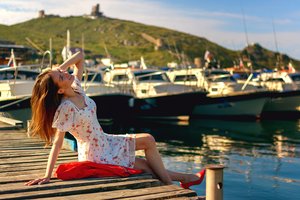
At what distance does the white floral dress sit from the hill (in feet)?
270

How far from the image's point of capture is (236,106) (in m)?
28.4

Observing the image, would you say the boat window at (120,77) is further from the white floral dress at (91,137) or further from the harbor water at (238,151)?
the white floral dress at (91,137)

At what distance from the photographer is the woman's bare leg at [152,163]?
580cm

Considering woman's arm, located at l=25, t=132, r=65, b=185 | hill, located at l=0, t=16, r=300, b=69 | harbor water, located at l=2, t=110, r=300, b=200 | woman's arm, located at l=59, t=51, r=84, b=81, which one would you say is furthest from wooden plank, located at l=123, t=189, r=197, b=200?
hill, located at l=0, t=16, r=300, b=69

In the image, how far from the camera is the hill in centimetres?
9850

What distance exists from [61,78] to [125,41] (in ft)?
394

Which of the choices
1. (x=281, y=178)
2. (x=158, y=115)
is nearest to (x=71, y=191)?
(x=281, y=178)

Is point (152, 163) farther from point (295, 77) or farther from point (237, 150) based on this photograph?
point (295, 77)

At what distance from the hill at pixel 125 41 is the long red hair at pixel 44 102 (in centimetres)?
8266

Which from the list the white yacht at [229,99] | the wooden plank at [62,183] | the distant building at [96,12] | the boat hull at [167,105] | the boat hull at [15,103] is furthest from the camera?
the distant building at [96,12]

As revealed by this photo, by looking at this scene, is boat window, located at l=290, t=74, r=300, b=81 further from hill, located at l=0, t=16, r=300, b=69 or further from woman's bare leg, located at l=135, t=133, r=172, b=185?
hill, located at l=0, t=16, r=300, b=69

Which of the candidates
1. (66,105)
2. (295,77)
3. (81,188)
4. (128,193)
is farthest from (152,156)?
(295,77)

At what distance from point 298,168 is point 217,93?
55.2ft

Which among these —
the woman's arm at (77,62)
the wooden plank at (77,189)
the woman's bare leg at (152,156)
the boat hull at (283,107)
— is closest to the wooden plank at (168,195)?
the wooden plank at (77,189)
